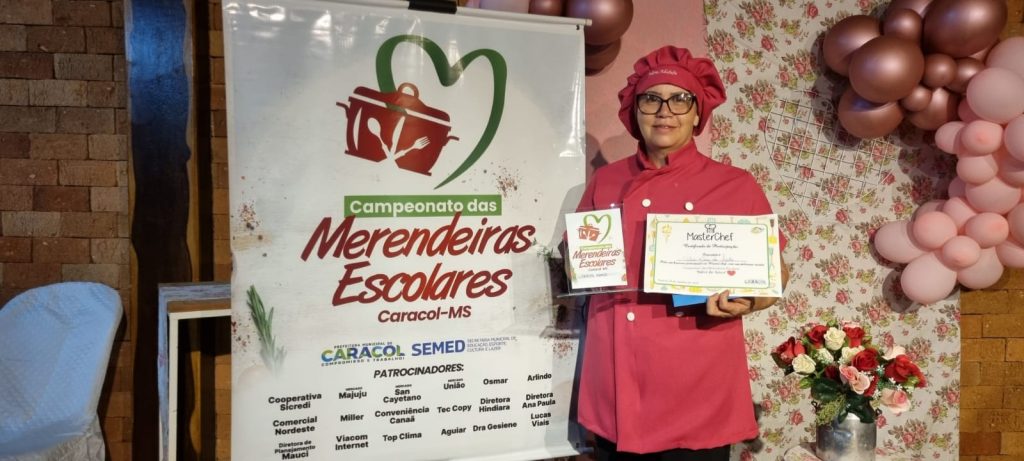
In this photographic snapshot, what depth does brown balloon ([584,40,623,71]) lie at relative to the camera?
7.98 feet

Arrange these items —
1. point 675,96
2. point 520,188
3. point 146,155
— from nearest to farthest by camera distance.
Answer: point 675,96
point 520,188
point 146,155

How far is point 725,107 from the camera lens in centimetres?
265

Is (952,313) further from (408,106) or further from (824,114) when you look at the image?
(408,106)

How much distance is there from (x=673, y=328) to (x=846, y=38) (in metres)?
1.48

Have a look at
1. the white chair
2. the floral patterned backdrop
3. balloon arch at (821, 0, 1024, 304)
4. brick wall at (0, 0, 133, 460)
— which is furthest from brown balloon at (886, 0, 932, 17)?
the white chair

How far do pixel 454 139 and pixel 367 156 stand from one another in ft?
0.89

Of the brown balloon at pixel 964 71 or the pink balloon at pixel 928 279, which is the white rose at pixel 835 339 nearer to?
the pink balloon at pixel 928 279

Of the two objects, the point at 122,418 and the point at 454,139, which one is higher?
the point at 454,139

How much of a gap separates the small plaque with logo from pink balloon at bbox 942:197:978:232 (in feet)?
5.07

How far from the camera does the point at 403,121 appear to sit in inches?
76.1

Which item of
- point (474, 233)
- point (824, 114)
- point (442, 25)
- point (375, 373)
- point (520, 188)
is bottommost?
point (375, 373)

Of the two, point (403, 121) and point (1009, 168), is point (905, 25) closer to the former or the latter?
point (1009, 168)

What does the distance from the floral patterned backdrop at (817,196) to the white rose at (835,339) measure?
2.29 ft

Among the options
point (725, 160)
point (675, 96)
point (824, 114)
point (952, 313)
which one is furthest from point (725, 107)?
point (952, 313)
